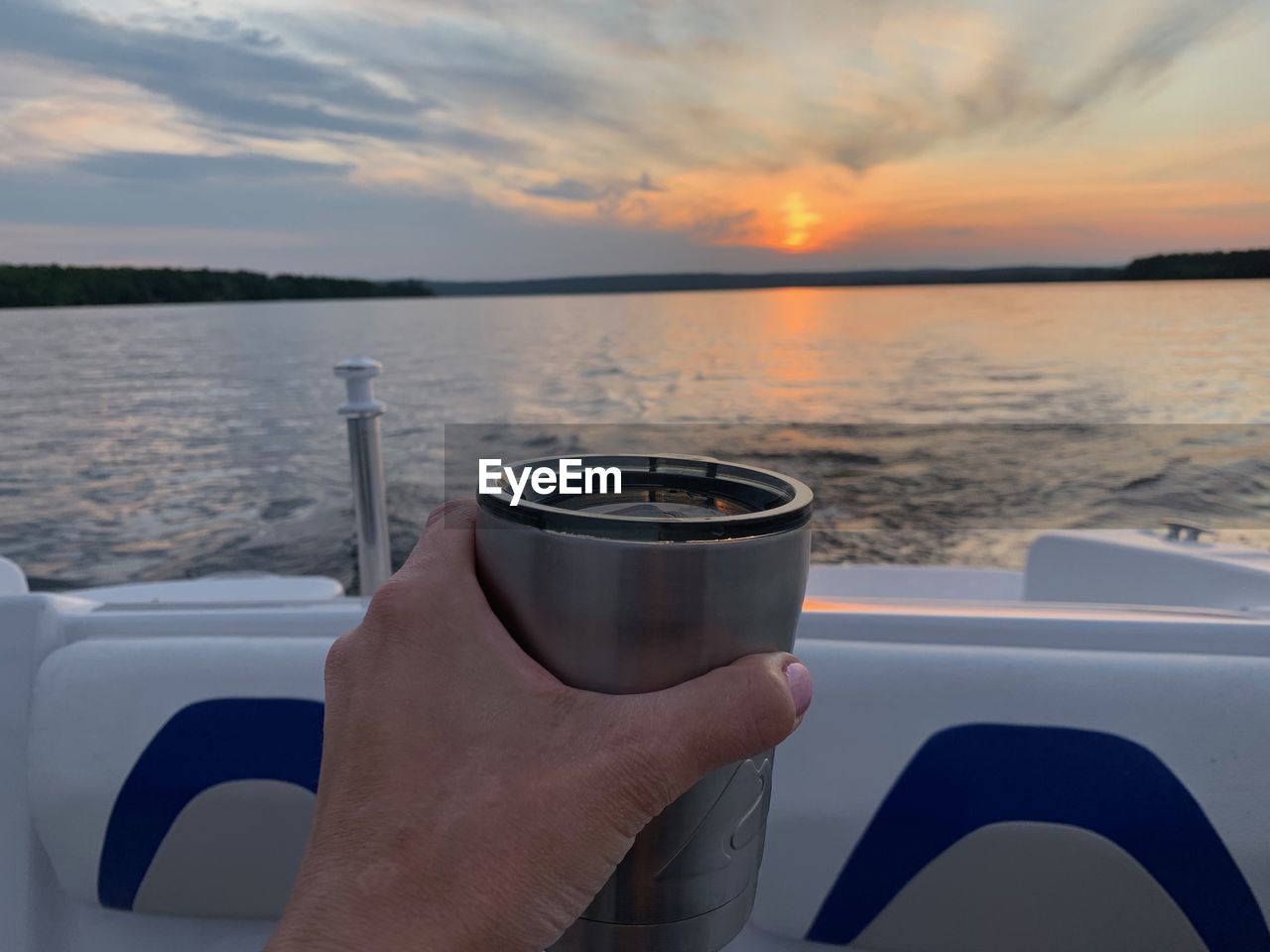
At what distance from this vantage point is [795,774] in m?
1.03

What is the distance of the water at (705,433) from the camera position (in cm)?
779

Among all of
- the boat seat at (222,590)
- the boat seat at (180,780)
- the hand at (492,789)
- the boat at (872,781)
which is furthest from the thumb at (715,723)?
the boat seat at (222,590)

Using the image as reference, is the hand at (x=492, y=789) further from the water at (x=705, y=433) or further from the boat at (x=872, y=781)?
the water at (x=705, y=433)

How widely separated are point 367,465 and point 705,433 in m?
8.90

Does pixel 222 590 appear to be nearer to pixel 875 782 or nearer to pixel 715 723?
pixel 875 782

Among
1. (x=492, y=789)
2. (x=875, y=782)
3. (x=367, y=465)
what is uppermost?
(x=492, y=789)

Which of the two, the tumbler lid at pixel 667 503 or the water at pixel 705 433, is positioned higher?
the tumbler lid at pixel 667 503

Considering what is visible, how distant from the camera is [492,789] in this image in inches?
17.9

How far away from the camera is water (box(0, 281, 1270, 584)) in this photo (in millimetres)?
7789

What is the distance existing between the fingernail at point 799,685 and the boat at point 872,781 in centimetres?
58

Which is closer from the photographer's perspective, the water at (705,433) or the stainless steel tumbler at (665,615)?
the stainless steel tumbler at (665,615)

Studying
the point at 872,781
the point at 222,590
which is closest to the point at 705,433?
the point at 222,590

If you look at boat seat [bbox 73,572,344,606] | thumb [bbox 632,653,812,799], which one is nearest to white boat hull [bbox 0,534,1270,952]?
thumb [bbox 632,653,812,799]

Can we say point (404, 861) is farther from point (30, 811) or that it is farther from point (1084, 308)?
point (1084, 308)
